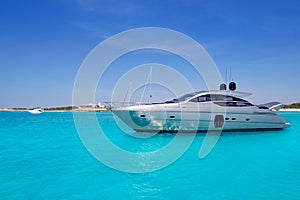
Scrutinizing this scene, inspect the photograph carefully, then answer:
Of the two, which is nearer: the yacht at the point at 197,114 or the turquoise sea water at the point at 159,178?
the turquoise sea water at the point at 159,178

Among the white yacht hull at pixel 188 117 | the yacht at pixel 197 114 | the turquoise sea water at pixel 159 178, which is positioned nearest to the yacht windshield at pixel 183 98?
the yacht at pixel 197 114

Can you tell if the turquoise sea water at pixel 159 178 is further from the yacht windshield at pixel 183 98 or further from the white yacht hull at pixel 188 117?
the yacht windshield at pixel 183 98

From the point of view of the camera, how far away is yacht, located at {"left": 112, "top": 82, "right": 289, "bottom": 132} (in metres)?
15.6

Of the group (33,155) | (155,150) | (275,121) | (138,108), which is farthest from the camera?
(275,121)

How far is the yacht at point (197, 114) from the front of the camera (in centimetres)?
1563

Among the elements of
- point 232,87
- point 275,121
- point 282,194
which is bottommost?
point 282,194

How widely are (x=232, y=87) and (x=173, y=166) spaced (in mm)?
13512

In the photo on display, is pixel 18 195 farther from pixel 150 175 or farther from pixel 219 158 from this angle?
pixel 219 158

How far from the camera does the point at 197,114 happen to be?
637 inches

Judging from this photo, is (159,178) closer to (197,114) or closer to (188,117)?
(188,117)

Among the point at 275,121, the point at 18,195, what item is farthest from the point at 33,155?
the point at 275,121

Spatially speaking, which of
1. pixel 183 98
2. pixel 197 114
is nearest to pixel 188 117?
pixel 197 114

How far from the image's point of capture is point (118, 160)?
31.0 feet

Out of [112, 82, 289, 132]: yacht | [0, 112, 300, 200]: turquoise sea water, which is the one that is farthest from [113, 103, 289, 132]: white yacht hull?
[0, 112, 300, 200]: turquoise sea water
